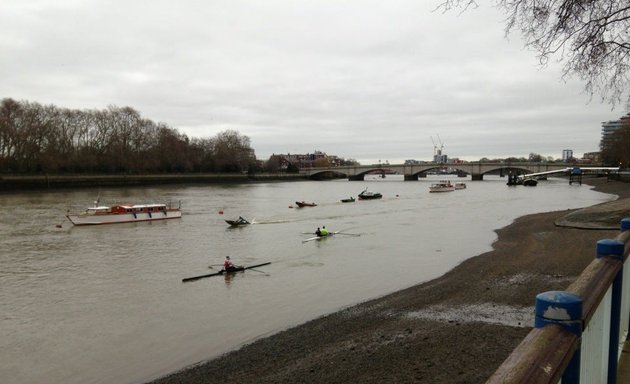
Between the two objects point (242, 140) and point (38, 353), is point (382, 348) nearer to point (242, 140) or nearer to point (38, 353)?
point (38, 353)

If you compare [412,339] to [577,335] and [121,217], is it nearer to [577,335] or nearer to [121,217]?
[577,335]

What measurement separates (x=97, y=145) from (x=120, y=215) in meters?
78.8

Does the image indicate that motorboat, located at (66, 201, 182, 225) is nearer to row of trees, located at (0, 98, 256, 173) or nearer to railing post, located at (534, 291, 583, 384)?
railing post, located at (534, 291, 583, 384)

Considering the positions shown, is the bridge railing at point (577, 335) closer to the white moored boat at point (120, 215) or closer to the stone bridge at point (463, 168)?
the white moored boat at point (120, 215)

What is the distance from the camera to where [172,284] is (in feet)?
62.2

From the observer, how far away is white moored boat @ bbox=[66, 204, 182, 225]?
134 feet

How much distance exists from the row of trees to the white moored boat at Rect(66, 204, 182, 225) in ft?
198

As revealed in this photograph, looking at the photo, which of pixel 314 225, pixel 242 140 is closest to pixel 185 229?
pixel 314 225

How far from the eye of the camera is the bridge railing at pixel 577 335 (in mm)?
1735

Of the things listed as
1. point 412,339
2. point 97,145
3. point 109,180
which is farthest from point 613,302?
point 97,145

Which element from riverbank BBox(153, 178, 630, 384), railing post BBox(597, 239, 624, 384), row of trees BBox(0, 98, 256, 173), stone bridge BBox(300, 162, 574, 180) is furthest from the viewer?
stone bridge BBox(300, 162, 574, 180)

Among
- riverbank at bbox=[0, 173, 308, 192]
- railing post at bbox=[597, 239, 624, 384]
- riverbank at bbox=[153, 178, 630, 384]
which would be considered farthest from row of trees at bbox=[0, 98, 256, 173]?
railing post at bbox=[597, 239, 624, 384]

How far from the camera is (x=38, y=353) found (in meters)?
12.0

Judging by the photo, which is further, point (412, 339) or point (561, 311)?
point (412, 339)
